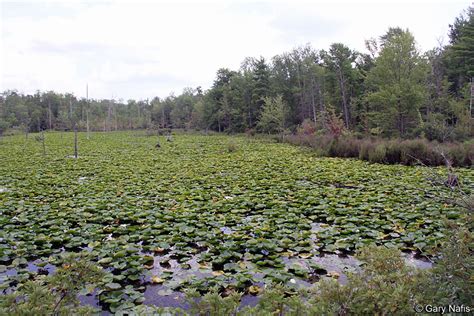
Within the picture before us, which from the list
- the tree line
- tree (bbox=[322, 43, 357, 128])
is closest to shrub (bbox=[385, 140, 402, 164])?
the tree line

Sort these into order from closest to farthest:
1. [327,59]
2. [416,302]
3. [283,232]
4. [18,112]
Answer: [416,302] → [283,232] → [327,59] → [18,112]

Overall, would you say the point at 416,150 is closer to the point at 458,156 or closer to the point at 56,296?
the point at 458,156

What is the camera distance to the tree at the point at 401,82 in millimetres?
19766

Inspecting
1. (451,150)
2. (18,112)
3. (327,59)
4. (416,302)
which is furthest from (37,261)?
(18,112)

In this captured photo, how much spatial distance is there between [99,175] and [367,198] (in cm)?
825

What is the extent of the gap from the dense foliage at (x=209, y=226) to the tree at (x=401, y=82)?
1187cm

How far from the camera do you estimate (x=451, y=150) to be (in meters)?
11.5

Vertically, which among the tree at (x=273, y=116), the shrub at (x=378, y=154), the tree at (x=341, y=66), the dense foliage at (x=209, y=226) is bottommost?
the dense foliage at (x=209, y=226)

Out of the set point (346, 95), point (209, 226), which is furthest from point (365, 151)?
point (346, 95)

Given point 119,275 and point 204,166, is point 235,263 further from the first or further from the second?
point 204,166

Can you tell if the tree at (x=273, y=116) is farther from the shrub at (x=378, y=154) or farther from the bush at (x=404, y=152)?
the shrub at (x=378, y=154)

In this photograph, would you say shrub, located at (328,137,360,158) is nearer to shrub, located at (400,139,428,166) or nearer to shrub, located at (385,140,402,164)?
shrub, located at (385,140,402,164)

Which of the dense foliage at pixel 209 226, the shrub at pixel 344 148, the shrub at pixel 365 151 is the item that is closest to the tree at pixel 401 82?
the shrub at pixel 344 148

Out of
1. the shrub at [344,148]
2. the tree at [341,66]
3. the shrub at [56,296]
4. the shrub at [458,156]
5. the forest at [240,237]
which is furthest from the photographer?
the tree at [341,66]
